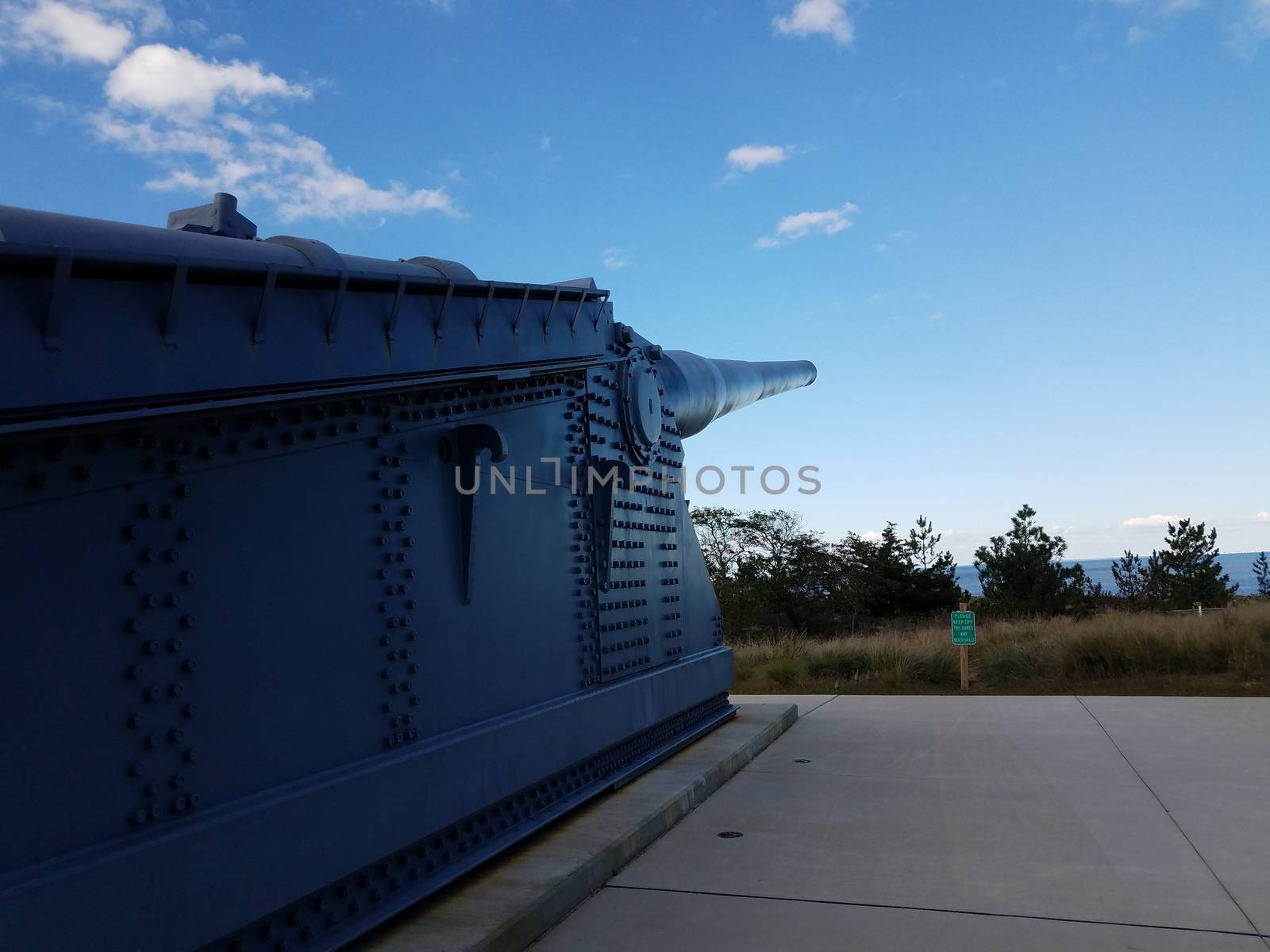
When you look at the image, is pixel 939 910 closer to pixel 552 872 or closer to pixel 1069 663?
pixel 552 872

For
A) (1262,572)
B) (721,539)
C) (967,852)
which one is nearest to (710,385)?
(967,852)

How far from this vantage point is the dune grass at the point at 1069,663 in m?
13.7

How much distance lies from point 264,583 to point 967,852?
4.03 metres

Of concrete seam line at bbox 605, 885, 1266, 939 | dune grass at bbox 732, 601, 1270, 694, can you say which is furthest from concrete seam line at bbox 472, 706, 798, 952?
dune grass at bbox 732, 601, 1270, 694

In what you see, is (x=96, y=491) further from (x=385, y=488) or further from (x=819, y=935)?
(x=819, y=935)

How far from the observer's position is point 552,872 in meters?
4.62

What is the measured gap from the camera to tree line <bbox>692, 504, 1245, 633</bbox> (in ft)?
95.6

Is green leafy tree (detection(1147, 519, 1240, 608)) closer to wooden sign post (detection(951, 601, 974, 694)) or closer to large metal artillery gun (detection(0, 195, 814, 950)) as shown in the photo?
wooden sign post (detection(951, 601, 974, 694))

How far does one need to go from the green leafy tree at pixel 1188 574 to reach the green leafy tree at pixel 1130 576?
0.35m

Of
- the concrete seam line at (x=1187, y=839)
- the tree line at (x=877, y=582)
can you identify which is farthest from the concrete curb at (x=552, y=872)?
the tree line at (x=877, y=582)

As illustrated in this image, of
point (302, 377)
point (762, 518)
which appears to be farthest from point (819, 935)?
point (762, 518)

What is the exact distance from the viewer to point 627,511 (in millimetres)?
7070

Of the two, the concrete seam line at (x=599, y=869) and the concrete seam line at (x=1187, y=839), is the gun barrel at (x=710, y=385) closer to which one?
the concrete seam line at (x=599, y=869)

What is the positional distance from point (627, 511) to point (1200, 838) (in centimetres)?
399
